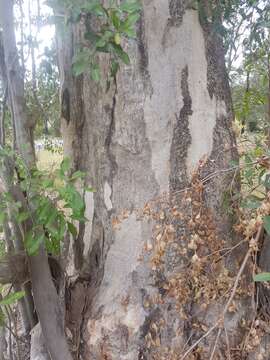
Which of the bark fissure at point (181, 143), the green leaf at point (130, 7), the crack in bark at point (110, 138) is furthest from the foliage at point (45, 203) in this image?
the green leaf at point (130, 7)

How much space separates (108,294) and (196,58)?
2.86 feet

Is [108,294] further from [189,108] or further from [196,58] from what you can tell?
[196,58]

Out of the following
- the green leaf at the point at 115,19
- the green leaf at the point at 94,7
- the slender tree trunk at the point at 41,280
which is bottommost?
the slender tree trunk at the point at 41,280

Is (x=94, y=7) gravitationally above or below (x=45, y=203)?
above

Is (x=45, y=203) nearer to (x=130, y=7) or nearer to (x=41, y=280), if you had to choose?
(x=41, y=280)

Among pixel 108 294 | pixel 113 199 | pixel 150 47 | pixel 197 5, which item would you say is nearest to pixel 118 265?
pixel 108 294

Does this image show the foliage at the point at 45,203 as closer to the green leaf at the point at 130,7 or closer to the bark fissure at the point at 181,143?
the bark fissure at the point at 181,143

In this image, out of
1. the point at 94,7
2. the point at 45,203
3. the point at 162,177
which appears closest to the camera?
the point at 94,7

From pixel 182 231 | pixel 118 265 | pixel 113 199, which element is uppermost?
pixel 113 199

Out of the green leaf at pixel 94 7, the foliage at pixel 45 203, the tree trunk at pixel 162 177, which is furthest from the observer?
the tree trunk at pixel 162 177

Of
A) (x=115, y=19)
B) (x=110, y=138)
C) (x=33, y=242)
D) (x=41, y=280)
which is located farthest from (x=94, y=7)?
(x=41, y=280)

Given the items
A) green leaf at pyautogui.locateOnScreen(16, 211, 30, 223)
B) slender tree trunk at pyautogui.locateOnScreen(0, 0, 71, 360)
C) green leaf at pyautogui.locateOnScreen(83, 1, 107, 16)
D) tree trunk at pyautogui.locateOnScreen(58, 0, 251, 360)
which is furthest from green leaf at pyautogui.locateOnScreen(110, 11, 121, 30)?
green leaf at pyautogui.locateOnScreen(16, 211, 30, 223)

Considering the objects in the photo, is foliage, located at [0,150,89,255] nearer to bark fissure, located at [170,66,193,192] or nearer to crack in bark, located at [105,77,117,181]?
crack in bark, located at [105,77,117,181]

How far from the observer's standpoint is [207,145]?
4.57 ft
